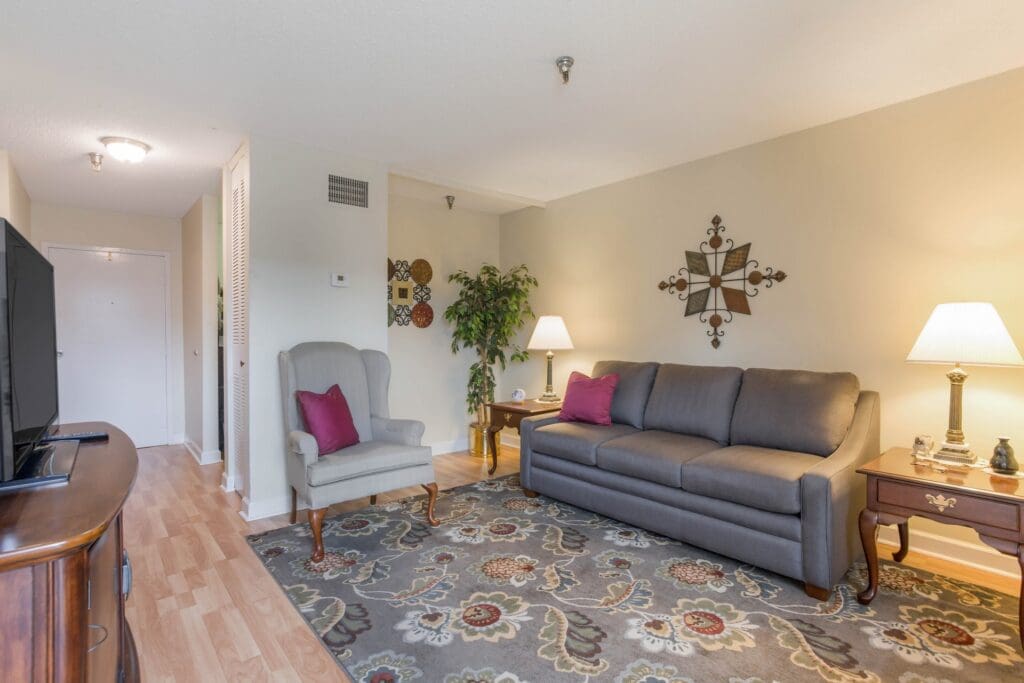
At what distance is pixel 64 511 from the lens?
98 centimetres

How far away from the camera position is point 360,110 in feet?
9.53

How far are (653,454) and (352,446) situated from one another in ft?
5.93

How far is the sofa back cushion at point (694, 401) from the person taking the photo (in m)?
3.24

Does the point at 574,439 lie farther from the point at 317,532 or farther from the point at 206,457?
the point at 206,457

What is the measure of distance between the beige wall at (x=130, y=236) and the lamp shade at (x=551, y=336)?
3.89 metres

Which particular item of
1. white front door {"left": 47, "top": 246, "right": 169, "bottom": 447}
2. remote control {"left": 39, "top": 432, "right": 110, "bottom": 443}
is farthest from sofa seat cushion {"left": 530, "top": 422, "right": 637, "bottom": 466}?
white front door {"left": 47, "top": 246, "right": 169, "bottom": 447}

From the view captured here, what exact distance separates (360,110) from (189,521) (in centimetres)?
273

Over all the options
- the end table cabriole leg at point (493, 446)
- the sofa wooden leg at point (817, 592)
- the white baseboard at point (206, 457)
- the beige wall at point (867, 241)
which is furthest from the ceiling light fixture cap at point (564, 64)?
the white baseboard at point (206, 457)

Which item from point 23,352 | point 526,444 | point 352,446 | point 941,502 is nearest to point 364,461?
point 352,446

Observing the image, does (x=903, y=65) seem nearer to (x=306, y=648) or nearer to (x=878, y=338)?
(x=878, y=338)

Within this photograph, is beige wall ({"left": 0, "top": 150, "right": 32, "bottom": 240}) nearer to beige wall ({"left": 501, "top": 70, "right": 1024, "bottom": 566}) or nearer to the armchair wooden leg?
the armchair wooden leg

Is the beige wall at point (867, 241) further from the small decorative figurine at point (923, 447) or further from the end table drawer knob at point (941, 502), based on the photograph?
the end table drawer knob at point (941, 502)

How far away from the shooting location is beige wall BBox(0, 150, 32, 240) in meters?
3.42

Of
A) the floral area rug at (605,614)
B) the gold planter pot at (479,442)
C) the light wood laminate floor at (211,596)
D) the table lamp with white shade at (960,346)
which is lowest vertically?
the light wood laminate floor at (211,596)
